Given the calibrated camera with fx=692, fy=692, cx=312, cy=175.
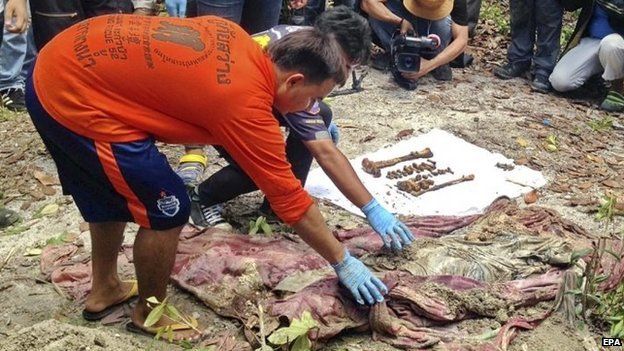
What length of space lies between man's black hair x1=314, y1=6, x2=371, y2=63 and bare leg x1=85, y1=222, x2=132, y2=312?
1167 mm

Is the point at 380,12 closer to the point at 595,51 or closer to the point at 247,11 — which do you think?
the point at 595,51

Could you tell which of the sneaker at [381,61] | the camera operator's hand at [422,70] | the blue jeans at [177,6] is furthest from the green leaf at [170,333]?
the sneaker at [381,61]

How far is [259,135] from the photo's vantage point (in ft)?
7.13

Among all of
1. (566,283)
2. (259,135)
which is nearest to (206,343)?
(259,135)

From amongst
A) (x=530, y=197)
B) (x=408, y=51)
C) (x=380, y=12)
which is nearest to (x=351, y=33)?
(x=530, y=197)

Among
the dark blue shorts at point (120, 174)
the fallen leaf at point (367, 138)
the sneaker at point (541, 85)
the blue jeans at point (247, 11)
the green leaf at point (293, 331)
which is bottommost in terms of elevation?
the fallen leaf at point (367, 138)

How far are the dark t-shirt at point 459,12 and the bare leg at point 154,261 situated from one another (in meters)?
4.24

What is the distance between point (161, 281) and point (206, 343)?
282 millimetres

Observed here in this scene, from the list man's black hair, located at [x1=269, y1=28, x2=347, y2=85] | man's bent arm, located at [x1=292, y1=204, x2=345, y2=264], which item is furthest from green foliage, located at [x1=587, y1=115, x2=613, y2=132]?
man's black hair, located at [x1=269, y1=28, x2=347, y2=85]

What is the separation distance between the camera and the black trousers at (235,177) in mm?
3451

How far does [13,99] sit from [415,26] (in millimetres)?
3301

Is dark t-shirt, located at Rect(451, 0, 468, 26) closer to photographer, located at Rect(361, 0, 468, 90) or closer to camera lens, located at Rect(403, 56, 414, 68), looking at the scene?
photographer, located at Rect(361, 0, 468, 90)

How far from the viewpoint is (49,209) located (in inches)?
146

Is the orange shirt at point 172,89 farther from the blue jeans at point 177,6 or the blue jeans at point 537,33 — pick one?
the blue jeans at point 537,33
